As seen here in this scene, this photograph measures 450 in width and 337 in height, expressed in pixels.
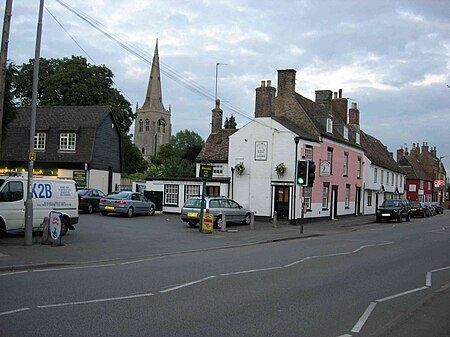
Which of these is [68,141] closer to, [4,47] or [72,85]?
[72,85]

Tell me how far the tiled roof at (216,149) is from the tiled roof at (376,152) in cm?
1401

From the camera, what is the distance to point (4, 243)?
16.1 metres

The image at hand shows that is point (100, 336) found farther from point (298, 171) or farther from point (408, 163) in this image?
point (408, 163)

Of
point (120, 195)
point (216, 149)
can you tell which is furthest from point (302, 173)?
point (216, 149)

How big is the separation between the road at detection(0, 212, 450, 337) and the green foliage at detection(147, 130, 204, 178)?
3052cm

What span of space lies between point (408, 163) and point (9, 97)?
248 ft

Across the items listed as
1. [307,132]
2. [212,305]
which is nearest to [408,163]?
[307,132]

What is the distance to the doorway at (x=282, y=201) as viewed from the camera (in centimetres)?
3197

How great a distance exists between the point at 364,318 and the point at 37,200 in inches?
526

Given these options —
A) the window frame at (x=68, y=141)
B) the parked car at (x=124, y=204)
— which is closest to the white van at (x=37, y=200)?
the parked car at (x=124, y=204)

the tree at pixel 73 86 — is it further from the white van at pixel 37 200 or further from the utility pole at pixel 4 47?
the utility pole at pixel 4 47

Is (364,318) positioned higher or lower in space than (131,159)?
lower

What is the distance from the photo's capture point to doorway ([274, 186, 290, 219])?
31969 millimetres

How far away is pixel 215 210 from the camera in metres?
26.1
